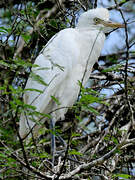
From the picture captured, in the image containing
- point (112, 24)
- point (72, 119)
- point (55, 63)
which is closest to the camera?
point (72, 119)

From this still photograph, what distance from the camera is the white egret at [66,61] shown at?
2484mm

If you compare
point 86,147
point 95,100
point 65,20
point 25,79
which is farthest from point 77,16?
point 95,100

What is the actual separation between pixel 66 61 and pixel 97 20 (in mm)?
436

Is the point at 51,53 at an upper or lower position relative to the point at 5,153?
upper

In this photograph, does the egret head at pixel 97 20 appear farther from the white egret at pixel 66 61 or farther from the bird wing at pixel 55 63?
the bird wing at pixel 55 63

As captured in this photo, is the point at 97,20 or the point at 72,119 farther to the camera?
the point at 97,20

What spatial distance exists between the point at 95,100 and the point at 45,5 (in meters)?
2.65

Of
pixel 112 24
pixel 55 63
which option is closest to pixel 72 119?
pixel 55 63

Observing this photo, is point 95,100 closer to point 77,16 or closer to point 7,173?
point 7,173

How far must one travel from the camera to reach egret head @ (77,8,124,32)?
2607mm

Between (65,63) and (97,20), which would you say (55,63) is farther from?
(97,20)

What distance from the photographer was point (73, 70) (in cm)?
261

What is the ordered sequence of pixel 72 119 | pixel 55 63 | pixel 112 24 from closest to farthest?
pixel 72 119 < pixel 55 63 < pixel 112 24

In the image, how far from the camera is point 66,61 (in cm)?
254
